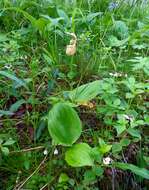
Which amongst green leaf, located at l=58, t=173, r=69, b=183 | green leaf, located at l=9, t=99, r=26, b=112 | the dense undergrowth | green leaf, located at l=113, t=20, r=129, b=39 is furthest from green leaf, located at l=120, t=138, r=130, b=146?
green leaf, located at l=113, t=20, r=129, b=39

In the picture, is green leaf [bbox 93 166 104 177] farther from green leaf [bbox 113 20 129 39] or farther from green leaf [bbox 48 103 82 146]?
green leaf [bbox 113 20 129 39]

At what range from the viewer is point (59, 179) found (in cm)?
152

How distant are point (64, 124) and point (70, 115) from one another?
0.13 feet

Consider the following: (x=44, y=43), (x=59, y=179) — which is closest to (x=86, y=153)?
(x=59, y=179)

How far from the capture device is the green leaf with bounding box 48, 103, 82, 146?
1497 mm

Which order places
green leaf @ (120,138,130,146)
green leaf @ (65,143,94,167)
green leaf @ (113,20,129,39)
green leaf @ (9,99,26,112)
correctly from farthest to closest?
green leaf @ (113,20,129,39), green leaf @ (9,99,26,112), green leaf @ (120,138,130,146), green leaf @ (65,143,94,167)

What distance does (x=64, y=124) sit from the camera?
4.97ft

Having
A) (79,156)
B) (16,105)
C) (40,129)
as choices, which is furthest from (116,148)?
(16,105)

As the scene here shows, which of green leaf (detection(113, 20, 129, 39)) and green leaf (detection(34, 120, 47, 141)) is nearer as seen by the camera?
green leaf (detection(34, 120, 47, 141))

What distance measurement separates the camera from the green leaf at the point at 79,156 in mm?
1466

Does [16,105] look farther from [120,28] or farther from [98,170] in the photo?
[120,28]

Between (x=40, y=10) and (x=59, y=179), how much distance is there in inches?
54.7

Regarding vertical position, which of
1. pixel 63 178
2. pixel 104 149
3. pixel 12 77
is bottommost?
pixel 63 178

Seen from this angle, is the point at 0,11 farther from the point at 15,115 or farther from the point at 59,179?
the point at 59,179
